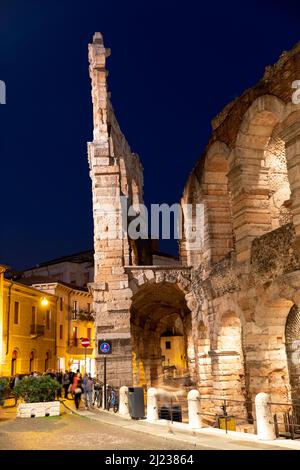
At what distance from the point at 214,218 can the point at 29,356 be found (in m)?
20.8

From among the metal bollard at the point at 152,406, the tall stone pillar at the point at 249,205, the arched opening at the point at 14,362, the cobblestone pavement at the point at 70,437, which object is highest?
the tall stone pillar at the point at 249,205

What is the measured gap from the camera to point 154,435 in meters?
9.90

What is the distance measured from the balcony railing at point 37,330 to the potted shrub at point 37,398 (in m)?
18.9

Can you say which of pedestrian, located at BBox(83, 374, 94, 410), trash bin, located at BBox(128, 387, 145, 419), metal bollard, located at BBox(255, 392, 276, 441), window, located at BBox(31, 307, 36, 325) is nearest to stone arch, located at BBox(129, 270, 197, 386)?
pedestrian, located at BBox(83, 374, 94, 410)

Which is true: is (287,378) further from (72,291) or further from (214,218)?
(72,291)

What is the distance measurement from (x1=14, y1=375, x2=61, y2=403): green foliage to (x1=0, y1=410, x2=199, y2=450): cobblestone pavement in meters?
0.93

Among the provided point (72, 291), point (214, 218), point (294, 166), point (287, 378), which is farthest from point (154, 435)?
point (72, 291)

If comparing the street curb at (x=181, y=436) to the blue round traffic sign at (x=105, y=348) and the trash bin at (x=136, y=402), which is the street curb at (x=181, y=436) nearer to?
the trash bin at (x=136, y=402)

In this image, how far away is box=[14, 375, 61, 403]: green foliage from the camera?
1411 cm

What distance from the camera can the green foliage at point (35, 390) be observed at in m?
14.1

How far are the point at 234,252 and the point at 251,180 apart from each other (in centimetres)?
203

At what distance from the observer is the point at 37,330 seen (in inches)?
1309

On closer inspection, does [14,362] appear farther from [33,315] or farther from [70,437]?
[70,437]

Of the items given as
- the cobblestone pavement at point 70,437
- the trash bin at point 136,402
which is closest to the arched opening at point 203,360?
the trash bin at point 136,402
